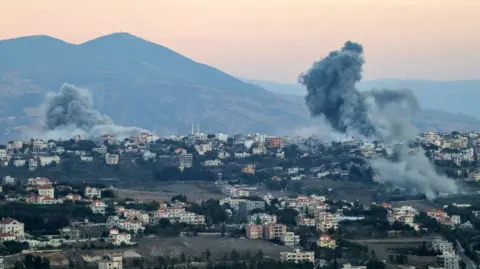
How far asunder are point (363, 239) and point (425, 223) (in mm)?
4919

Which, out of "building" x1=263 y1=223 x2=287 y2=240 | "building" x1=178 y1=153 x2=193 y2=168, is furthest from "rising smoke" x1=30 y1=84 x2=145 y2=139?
"building" x1=263 y1=223 x2=287 y2=240

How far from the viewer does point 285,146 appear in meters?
100

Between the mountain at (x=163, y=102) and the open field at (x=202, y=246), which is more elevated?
the mountain at (x=163, y=102)

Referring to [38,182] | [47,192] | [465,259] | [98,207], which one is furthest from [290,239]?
[38,182]

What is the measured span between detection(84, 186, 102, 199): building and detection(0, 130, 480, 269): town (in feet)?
0.44

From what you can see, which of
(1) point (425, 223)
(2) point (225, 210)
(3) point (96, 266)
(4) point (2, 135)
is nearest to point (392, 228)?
(1) point (425, 223)

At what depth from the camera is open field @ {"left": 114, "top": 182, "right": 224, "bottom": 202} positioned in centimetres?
7412

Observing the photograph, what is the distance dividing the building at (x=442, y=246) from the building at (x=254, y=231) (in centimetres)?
654

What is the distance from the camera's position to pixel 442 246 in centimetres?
5659

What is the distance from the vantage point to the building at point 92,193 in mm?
69938

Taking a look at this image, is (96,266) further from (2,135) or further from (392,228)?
(2,135)

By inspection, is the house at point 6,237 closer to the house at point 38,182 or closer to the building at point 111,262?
the building at point 111,262

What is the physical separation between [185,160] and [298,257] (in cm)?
3917

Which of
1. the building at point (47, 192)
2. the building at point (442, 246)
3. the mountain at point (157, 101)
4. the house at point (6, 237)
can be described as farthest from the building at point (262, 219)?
the mountain at point (157, 101)
